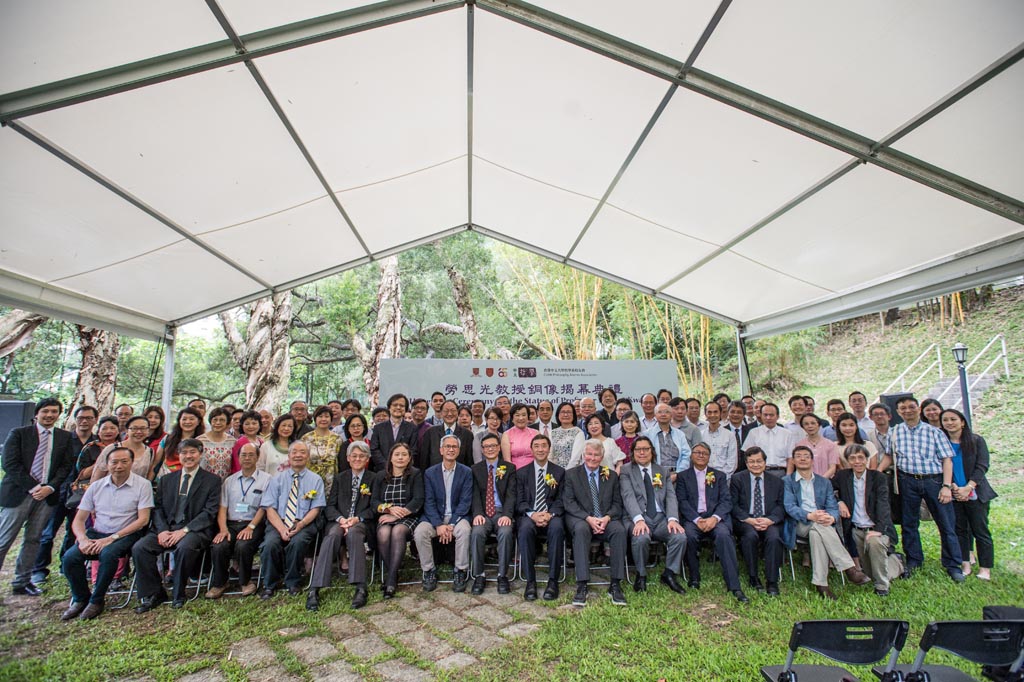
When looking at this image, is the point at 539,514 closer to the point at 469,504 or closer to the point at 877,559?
the point at 469,504

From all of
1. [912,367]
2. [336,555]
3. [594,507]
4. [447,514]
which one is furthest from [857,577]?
[912,367]

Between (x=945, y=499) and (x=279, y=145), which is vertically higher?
(x=279, y=145)

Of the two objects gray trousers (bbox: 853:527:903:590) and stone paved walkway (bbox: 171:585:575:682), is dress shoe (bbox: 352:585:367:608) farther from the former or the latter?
gray trousers (bbox: 853:527:903:590)

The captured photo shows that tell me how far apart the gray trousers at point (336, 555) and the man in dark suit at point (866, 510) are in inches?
155

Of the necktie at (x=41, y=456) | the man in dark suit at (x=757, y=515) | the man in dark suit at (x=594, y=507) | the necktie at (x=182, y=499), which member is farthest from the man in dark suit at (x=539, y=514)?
the necktie at (x=41, y=456)

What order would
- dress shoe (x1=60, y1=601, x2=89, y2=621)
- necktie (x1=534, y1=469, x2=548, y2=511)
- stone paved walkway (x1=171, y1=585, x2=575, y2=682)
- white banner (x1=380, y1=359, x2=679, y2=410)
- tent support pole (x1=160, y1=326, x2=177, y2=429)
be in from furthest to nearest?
1. white banner (x1=380, y1=359, x2=679, y2=410)
2. tent support pole (x1=160, y1=326, x2=177, y2=429)
3. necktie (x1=534, y1=469, x2=548, y2=511)
4. dress shoe (x1=60, y1=601, x2=89, y2=621)
5. stone paved walkway (x1=171, y1=585, x2=575, y2=682)

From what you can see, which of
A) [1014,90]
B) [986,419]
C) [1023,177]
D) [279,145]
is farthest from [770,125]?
[986,419]

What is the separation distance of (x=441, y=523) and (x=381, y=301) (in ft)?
22.9

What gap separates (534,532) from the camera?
4.06 meters

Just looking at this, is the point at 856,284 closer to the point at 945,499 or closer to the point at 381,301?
the point at 945,499

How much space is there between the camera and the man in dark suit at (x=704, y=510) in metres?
3.95

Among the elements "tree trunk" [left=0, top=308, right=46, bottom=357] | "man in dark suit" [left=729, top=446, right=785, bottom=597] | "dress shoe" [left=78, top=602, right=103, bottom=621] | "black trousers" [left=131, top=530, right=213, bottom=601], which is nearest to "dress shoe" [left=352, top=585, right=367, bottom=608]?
"black trousers" [left=131, top=530, right=213, bottom=601]

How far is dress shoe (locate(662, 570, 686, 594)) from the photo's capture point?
3.85 metres

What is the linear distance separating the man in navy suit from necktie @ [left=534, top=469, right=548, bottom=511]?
0.58m
